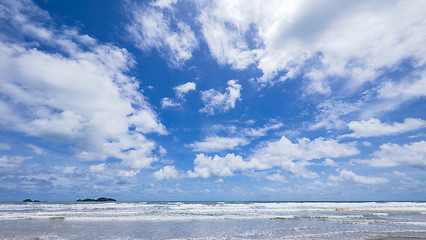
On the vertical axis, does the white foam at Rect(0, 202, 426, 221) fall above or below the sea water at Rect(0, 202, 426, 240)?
above

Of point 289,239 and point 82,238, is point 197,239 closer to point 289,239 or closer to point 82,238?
point 289,239

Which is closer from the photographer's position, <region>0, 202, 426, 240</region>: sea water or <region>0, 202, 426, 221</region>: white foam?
<region>0, 202, 426, 240</region>: sea water

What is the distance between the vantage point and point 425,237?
13273mm

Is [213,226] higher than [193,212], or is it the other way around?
[193,212]

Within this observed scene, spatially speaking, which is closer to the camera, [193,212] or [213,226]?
[213,226]

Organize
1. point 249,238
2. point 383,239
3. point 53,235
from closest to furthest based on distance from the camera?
1. point 383,239
2. point 249,238
3. point 53,235

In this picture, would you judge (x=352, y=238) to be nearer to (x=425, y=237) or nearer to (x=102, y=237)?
(x=425, y=237)

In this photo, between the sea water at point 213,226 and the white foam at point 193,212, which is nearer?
the sea water at point 213,226

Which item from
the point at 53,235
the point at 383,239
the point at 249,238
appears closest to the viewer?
the point at 383,239

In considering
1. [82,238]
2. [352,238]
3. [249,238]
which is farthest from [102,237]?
[352,238]

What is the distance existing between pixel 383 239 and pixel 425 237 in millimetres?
3121

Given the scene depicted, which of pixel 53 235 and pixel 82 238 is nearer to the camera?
pixel 82 238

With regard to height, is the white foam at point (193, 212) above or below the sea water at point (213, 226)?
above

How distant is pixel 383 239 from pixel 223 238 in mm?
9068
